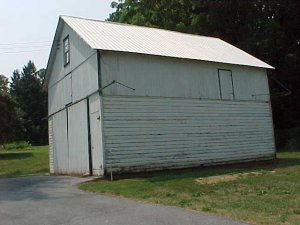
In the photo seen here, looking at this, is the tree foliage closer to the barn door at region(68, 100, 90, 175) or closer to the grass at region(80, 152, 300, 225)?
the barn door at region(68, 100, 90, 175)

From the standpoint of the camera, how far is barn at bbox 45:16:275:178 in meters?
21.2

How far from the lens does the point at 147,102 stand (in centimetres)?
2206

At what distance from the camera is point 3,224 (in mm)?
10453

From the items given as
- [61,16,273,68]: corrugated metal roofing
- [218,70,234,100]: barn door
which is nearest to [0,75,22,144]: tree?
[61,16,273,68]: corrugated metal roofing

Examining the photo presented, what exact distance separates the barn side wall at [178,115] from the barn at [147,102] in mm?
47

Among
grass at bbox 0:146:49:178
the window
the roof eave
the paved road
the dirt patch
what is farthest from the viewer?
grass at bbox 0:146:49:178

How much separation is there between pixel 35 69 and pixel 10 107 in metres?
53.8

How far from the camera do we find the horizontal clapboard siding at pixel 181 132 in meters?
20.8

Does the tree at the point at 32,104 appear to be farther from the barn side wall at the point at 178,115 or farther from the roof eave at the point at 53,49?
the barn side wall at the point at 178,115

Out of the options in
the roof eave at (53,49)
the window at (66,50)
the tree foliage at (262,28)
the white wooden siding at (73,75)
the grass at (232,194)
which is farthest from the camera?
the tree foliage at (262,28)

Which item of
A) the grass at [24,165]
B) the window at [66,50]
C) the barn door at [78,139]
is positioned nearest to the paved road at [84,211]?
the barn door at [78,139]

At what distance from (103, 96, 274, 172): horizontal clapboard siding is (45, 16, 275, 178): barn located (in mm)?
46

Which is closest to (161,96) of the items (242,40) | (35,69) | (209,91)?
(209,91)

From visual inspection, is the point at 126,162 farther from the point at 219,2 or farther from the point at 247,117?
the point at 219,2
